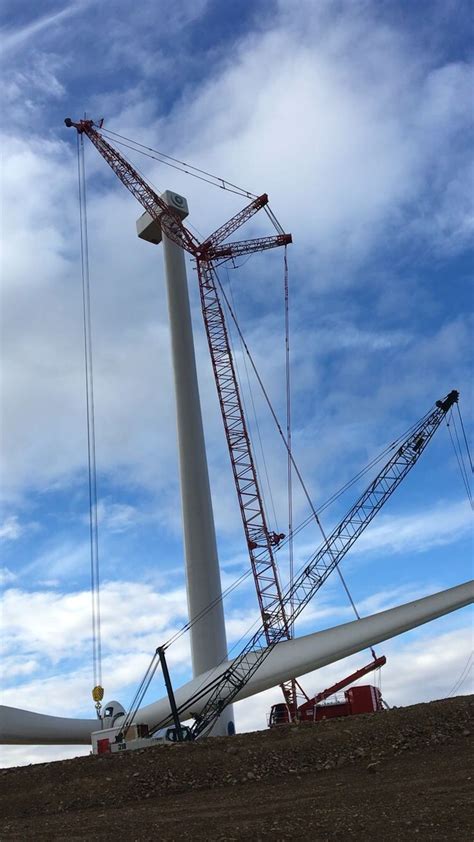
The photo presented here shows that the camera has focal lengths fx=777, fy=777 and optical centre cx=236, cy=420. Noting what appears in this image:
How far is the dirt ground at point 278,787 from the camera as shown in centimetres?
1689

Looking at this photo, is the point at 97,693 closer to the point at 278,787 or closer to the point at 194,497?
the point at 194,497

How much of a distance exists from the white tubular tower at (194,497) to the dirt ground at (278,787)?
59.4 ft

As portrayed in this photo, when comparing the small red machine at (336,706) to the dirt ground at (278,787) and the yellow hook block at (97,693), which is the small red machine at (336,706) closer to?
the yellow hook block at (97,693)

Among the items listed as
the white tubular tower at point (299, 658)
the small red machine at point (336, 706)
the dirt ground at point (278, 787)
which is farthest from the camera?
the small red machine at point (336, 706)

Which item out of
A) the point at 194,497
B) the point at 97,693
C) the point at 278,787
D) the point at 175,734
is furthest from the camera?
the point at 194,497

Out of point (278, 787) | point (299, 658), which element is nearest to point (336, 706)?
point (299, 658)

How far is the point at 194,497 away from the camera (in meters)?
47.5

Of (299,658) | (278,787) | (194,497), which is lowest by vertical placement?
(278,787)

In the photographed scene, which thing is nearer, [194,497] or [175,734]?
[175,734]

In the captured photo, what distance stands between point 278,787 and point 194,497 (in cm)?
2717

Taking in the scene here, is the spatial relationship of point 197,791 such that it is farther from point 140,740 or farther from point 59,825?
point 140,740

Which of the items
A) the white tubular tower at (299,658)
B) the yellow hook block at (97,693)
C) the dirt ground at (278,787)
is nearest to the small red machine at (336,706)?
the white tubular tower at (299,658)

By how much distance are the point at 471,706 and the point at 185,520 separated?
24.6 metres

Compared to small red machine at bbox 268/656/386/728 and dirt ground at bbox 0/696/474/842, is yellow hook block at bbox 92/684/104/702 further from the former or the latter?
dirt ground at bbox 0/696/474/842
